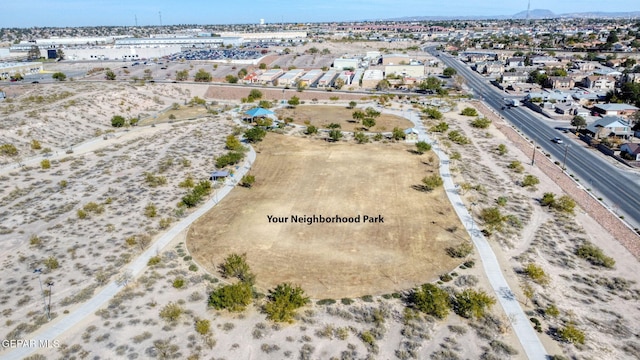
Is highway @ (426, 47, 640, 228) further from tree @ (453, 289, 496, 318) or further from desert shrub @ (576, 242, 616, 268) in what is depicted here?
tree @ (453, 289, 496, 318)

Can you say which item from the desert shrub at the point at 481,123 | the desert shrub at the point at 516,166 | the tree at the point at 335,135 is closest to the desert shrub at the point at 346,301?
the desert shrub at the point at 516,166

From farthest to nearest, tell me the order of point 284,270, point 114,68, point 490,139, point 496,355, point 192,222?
point 114,68 → point 490,139 → point 192,222 → point 284,270 → point 496,355

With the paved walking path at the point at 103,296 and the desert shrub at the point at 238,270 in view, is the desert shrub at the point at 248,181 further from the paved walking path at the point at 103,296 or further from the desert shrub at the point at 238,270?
the desert shrub at the point at 238,270

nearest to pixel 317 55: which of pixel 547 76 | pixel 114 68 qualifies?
pixel 114 68

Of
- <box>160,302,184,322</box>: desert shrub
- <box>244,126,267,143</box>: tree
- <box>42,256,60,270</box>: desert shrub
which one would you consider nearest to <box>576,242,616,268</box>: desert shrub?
<box>160,302,184,322</box>: desert shrub

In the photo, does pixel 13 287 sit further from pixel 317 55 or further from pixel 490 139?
pixel 317 55
